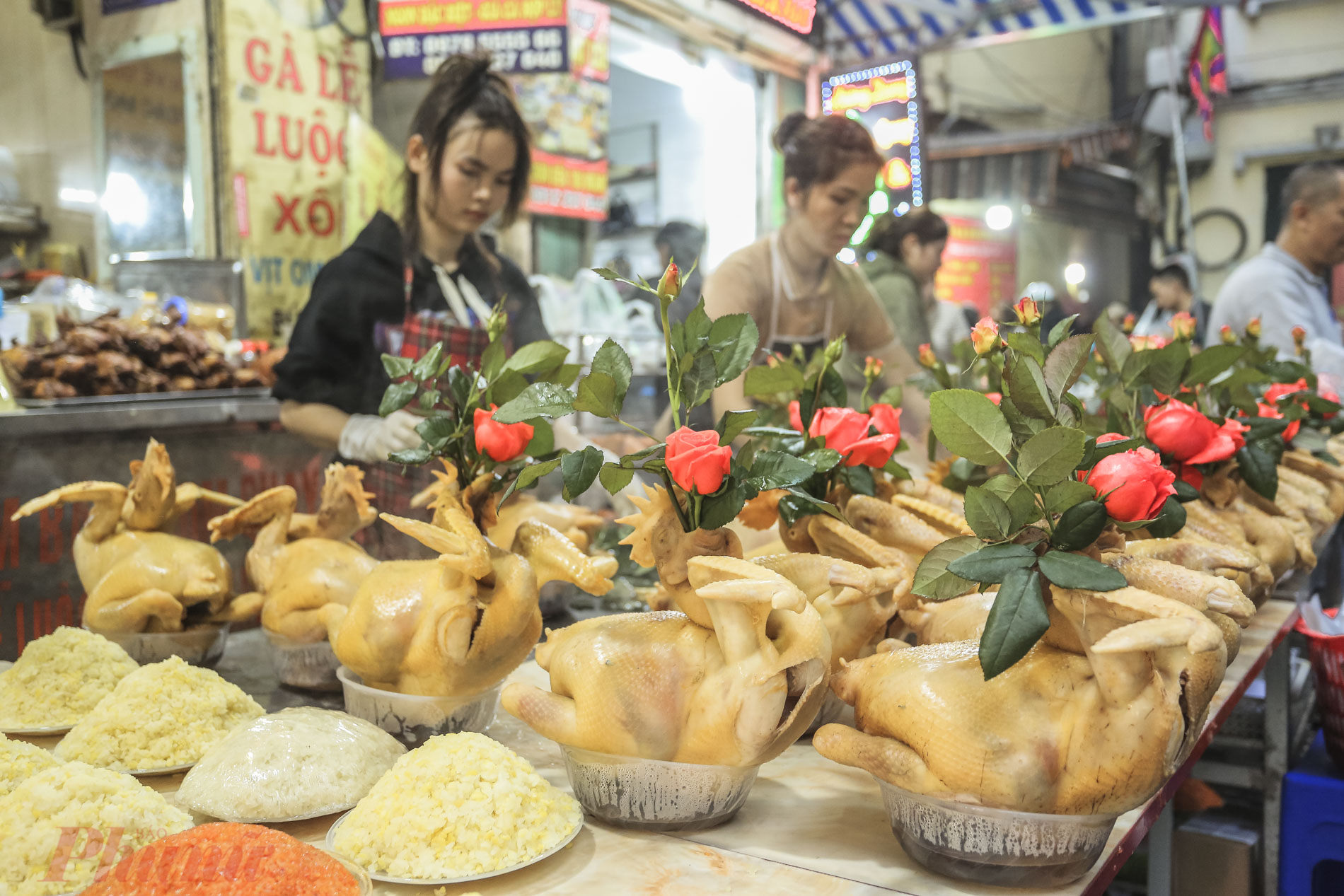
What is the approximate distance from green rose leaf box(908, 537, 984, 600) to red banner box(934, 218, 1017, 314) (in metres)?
8.32

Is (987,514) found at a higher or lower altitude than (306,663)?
higher

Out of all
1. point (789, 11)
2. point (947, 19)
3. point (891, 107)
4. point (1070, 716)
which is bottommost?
point (1070, 716)

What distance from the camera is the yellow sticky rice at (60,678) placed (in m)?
1.24

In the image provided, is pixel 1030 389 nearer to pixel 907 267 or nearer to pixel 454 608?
pixel 454 608

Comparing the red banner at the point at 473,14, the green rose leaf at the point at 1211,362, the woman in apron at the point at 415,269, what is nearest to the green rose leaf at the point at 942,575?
the green rose leaf at the point at 1211,362

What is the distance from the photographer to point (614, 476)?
3.41 feet

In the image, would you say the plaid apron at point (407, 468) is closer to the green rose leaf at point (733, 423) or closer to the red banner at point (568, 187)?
the green rose leaf at point (733, 423)

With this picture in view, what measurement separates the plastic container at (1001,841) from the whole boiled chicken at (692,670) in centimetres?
14

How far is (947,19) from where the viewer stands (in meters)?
5.90

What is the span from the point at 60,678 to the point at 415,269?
1.31m

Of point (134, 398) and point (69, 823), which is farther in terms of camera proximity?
point (134, 398)

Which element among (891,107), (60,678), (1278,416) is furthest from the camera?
(891,107)

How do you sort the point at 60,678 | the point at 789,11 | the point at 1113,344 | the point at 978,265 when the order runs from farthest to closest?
1. the point at 978,265
2. the point at 789,11
3. the point at 1113,344
4. the point at 60,678

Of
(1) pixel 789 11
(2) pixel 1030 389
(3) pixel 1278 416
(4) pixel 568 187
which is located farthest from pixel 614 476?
(4) pixel 568 187
